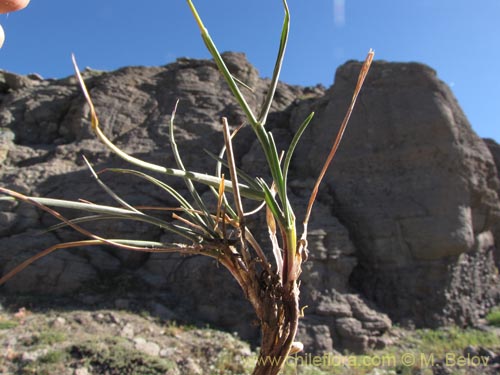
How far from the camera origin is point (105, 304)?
761cm

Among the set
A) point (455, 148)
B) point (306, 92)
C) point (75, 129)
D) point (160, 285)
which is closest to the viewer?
point (160, 285)

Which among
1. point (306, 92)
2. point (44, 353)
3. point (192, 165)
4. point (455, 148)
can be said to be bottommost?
point (44, 353)

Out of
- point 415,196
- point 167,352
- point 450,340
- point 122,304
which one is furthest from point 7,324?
point 415,196

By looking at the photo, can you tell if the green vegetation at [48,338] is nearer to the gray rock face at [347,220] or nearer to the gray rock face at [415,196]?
the gray rock face at [347,220]

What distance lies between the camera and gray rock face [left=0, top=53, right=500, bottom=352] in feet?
25.8

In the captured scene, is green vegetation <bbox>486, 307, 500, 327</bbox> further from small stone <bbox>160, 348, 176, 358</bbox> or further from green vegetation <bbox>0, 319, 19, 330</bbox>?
green vegetation <bbox>0, 319, 19, 330</bbox>

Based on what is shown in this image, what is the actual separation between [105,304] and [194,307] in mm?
1716

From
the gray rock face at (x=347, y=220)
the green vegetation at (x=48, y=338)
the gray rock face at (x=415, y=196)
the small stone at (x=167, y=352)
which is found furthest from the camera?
the gray rock face at (x=415, y=196)

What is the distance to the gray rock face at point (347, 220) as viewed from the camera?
310 inches

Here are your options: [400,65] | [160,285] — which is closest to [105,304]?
[160,285]

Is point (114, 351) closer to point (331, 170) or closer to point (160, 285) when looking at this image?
point (160, 285)

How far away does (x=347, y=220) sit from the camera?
30.3 feet

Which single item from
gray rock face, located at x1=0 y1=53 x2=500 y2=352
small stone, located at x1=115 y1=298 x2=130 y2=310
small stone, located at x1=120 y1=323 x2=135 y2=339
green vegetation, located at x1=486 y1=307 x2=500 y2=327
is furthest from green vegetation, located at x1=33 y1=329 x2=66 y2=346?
green vegetation, located at x1=486 y1=307 x2=500 y2=327

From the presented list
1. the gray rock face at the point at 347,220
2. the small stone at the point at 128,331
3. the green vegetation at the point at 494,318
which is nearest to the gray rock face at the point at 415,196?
the gray rock face at the point at 347,220
